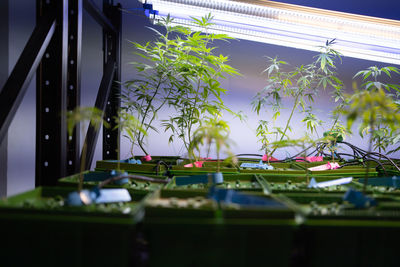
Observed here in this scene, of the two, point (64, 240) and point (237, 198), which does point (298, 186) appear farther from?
point (64, 240)

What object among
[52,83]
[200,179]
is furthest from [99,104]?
[200,179]

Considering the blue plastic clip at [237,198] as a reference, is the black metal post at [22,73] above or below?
above

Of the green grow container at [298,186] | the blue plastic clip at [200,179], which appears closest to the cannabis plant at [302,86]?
the green grow container at [298,186]

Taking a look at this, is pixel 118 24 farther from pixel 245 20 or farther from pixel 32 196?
pixel 32 196

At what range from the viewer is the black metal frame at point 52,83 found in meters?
1.01

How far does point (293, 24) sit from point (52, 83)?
55.7 inches

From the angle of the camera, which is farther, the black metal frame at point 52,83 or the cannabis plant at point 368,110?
the black metal frame at point 52,83

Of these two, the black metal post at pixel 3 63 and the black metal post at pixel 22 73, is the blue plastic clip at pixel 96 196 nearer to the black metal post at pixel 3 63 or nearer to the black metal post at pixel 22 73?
the black metal post at pixel 22 73

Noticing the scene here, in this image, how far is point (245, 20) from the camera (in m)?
1.71

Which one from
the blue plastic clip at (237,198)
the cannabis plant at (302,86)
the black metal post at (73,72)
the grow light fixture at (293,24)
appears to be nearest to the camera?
the blue plastic clip at (237,198)

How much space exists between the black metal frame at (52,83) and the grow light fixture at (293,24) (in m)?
0.65

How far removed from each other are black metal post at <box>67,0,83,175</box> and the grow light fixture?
53 cm

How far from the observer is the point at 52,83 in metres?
1.17

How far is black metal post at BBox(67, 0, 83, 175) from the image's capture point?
4.21 feet
